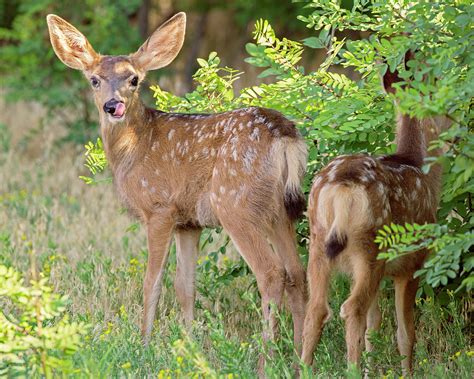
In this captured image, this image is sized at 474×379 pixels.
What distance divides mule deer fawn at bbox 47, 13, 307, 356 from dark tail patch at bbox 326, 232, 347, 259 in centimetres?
68

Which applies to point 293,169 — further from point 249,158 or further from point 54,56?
point 54,56

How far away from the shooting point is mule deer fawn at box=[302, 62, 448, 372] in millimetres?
5465

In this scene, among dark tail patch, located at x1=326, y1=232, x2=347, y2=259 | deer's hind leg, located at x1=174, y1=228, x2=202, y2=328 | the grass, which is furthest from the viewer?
deer's hind leg, located at x1=174, y1=228, x2=202, y2=328

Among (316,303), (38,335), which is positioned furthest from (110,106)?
(38,335)

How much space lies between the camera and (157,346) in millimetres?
6070

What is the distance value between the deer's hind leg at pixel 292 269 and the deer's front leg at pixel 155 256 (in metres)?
0.78

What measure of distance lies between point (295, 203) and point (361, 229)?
3.29ft

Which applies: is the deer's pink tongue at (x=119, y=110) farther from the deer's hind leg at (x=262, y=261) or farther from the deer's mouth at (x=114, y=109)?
the deer's hind leg at (x=262, y=261)

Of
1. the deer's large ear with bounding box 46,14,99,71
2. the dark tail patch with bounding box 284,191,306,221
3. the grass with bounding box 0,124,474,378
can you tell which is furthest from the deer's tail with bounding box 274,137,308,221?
the deer's large ear with bounding box 46,14,99,71

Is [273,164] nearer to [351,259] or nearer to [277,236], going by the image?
[277,236]

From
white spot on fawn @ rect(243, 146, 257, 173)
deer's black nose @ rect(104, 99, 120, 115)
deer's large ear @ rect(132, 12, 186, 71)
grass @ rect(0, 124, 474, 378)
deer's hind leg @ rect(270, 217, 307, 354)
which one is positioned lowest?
grass @ rect(0, 124, 474, 378)

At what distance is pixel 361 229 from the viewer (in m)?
5.48

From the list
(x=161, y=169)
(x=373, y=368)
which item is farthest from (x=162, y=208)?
(x=373, y=368)

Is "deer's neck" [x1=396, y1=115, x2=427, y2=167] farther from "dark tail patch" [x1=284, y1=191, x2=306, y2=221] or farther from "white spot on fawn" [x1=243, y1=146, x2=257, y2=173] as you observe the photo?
"white spot on fawn" [x1=243, y1=146, x2=257, y2=173]
